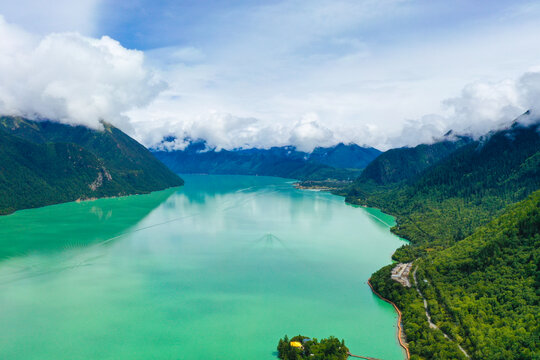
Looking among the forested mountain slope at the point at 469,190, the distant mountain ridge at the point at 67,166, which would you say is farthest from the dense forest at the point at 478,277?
the distant mountain ridge at the point at 67,166

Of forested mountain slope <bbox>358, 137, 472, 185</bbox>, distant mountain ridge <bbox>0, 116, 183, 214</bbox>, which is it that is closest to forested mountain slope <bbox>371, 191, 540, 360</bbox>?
distant mountain ridge <bbox>0, 116, 183, 214</bbox>

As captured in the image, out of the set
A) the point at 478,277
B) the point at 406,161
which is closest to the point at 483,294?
the point at 478,277

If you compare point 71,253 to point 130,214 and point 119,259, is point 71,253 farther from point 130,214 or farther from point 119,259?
point 130,214

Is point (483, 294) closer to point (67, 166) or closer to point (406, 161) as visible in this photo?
point (406, 161)

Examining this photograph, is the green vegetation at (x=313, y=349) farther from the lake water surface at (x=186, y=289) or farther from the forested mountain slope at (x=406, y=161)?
the forested mountain slope at (x=406, y=161)

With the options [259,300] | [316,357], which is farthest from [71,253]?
[316,357]
